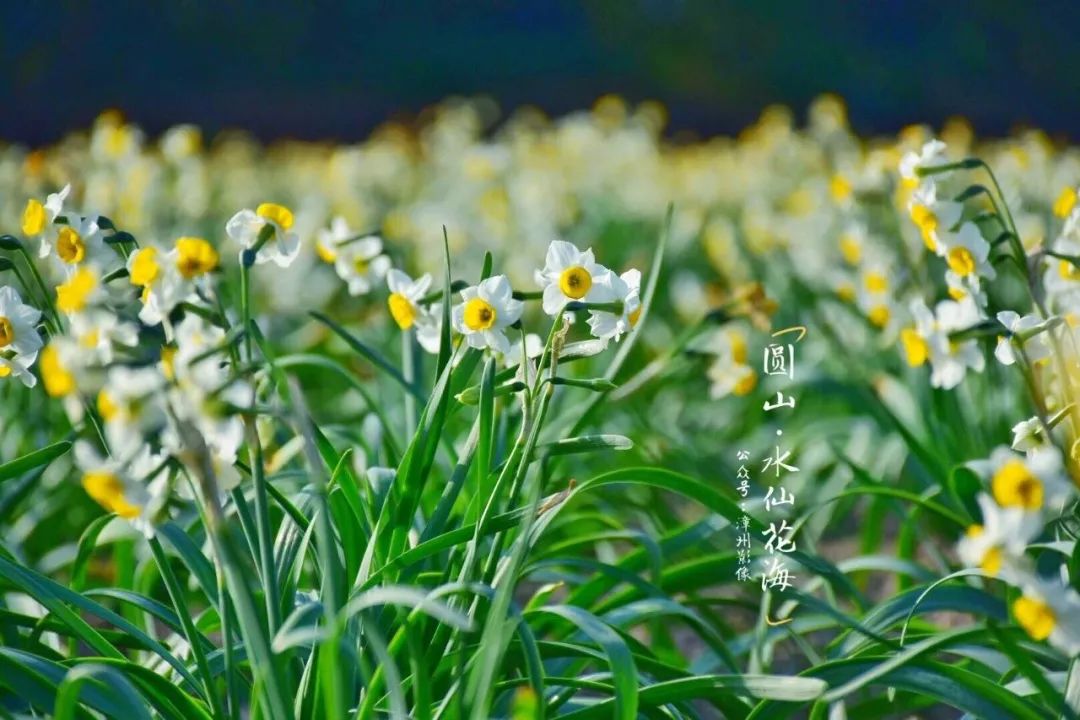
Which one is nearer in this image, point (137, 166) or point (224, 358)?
point (224, 358)

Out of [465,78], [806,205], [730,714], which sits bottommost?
[730,714]

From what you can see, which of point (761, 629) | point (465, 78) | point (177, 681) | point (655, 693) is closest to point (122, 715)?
point (177, 681)

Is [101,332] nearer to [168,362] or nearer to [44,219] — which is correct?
[168,362]

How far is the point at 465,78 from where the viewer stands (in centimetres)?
1221

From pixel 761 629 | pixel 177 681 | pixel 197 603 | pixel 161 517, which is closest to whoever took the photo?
pixel 161 517

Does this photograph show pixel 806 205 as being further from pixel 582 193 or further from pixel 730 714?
pixel 730 714

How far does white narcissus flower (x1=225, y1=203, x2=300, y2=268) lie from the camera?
5.38ft

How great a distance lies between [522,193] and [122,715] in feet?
10.9

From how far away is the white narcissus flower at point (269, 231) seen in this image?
1640 mm

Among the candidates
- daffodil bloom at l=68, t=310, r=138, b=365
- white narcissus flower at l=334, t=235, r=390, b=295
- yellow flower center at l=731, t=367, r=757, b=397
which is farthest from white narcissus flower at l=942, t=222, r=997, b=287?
daffodil bloom at l=68, t=310, r=138, b=365

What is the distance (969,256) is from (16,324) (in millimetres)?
1418

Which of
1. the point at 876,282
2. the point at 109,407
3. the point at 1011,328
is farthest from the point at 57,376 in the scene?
the point at 876,282

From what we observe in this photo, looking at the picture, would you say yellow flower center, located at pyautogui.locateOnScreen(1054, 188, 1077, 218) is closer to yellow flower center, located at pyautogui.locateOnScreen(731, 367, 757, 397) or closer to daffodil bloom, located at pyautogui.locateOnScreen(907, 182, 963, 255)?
daffodil bloom, located at pyautogui.locateOnScreen(907, 182, 963, 255)

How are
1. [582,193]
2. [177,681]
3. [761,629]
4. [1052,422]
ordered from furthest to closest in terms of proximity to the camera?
[582,193], [761,629], [177,681], [1052,422]
